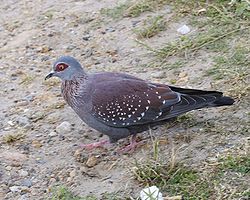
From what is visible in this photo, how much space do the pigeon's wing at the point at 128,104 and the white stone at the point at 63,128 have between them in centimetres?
46

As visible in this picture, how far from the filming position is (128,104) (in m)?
4.54

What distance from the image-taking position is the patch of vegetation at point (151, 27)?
612cm

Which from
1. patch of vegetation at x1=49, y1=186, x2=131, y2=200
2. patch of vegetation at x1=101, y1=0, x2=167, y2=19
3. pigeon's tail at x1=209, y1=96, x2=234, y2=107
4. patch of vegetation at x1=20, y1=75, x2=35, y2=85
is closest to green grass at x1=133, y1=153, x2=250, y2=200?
patch of vegetation at x1=49, y1=186, x2=131, y2=200

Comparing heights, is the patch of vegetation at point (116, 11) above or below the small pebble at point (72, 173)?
below

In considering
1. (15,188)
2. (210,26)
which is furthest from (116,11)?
(15,188)

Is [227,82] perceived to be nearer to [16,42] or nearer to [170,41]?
[170,41]

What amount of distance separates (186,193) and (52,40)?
276 centimetres

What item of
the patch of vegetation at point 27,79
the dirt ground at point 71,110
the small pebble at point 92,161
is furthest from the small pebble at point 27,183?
the patch of vegetation at point 27,79

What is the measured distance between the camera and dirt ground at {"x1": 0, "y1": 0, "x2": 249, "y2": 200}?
4.36 m

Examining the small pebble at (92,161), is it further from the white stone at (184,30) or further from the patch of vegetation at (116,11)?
the patch of vegetation at (116,11)

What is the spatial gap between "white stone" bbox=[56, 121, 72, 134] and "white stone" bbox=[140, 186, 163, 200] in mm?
1121

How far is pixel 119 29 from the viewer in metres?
6.33

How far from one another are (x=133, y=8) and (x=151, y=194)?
296 centimetres

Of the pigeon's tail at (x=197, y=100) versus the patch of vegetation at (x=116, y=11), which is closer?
the pigeon's tail at (x=197, y=100)
